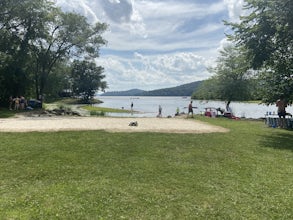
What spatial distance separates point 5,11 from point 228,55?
29.3 m

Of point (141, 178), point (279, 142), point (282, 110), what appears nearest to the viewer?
point (141, 178)

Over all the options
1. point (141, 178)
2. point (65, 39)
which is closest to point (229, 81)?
point (65, 39)

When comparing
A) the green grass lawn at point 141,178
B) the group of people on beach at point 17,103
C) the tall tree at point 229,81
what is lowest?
the green grass lawn at point 141,178

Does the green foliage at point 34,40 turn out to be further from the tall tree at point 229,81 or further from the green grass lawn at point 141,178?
the green grass lawn at point 141,178

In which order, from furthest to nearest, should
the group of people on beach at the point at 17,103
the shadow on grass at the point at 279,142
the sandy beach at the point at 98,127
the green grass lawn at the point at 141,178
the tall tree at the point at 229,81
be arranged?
1. the tall tree at the point at 229,81
2. the group of people on beach at the point at 17,103
3. the sandy beach at the point at 98,127
4. the shadow on grass at the point at 279,142
5. the green grass lawn at the point at 141,178

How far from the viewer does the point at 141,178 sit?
884cm

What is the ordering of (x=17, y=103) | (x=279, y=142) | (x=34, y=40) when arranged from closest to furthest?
(x=279, y=142)
(x=17, y=103)
(x=34, y=40)

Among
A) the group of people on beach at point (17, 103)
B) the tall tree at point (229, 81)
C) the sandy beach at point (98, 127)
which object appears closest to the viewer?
the sandy beach at point (98, 127)

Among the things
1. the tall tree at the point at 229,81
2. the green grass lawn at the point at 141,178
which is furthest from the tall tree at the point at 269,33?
the tall tree at the point at 229,81

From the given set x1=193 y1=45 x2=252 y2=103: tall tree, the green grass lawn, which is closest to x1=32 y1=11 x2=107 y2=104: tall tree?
x1=193 y1=45 x2=252 y2=103: tall tree

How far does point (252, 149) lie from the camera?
1316 centimetres

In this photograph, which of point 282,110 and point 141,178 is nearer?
point 141,178

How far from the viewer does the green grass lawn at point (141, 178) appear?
22.2 ft

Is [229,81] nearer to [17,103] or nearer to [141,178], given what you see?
[17,103]
